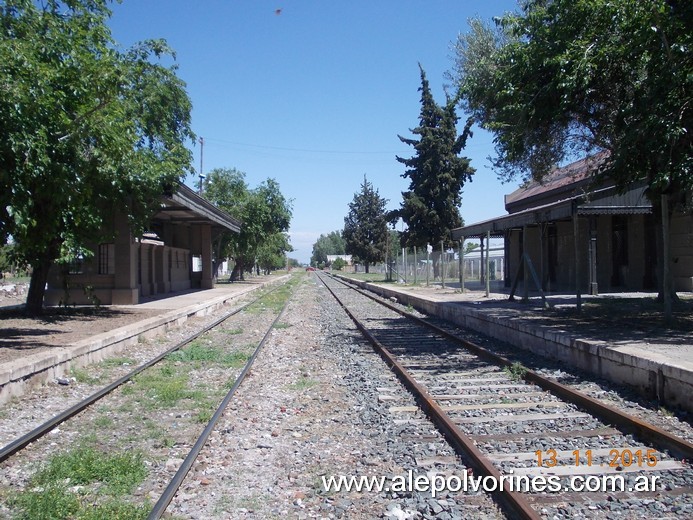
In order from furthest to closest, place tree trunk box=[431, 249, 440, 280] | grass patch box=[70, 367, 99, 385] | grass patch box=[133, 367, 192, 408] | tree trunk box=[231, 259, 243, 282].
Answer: tree trunk box=[231, 259, 243, 282], tree trunk box=[431, 249, 440, 280], grass patch box=[70, 367, 99, 385], grass patch box=[133, 367, 192, 408]

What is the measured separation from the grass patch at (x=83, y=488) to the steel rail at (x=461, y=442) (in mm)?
2670

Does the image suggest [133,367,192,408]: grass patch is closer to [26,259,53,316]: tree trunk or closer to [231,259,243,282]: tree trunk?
[26,259,53,316]: tree trunk

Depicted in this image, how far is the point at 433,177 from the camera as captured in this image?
3953cm

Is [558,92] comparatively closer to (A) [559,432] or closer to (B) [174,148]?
(A) [559,432]

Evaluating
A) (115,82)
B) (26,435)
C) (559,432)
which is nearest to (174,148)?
(115,82)

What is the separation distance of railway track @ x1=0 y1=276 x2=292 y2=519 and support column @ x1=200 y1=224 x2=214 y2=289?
2519 cm

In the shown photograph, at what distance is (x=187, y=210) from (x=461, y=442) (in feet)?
74.9

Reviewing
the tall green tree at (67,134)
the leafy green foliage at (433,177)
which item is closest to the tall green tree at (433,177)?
the leafy green foliage at (433,177)

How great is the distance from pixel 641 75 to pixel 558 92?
1.62 meters

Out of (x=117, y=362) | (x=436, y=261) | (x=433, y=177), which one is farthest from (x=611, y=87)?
(x=433, y=177)

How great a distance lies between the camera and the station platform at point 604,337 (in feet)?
25.6

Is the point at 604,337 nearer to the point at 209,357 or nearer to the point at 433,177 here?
the point at 209,357

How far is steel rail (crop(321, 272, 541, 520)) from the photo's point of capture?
4418 mm

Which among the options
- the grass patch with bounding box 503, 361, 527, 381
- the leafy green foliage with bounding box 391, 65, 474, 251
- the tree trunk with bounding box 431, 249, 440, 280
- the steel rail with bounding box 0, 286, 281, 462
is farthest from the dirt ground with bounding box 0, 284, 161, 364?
the leafy green foliage with bounding box 391, 65, 474, 251
